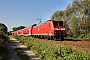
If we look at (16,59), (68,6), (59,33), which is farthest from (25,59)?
(68,6)

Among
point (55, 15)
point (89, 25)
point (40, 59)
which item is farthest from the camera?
point (55, 15)

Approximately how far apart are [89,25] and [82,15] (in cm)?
565

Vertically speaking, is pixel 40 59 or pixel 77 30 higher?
pixel 77 30

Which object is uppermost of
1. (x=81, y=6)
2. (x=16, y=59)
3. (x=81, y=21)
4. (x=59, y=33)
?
(x=81, y=6)

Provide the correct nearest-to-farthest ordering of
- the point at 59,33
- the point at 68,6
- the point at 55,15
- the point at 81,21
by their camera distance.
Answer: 1. the point at 59,33
2. the point at 81,21
3. the point at 68,6
4. the point at 55,15

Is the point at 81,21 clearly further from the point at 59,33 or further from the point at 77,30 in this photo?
the point at 59,33

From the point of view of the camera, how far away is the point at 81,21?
173 feet

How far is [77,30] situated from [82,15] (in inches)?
165

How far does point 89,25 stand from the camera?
48625 mm

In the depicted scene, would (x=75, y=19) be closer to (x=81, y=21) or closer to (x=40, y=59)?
(x=81, y=21)

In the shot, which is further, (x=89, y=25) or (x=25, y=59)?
(x=89, y=25)

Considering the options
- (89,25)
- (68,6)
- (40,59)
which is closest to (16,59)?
(40,59)

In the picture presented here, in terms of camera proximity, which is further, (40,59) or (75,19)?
(75,19)

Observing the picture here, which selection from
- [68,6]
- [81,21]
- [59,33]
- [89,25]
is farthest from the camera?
[68,6]
